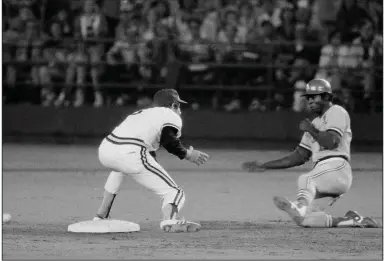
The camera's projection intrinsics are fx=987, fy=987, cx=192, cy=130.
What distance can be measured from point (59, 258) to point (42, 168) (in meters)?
7.72

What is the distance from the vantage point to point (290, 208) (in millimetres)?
8891

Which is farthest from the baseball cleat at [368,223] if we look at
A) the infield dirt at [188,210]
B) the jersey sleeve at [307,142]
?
the jersey sleeve at [307,142]

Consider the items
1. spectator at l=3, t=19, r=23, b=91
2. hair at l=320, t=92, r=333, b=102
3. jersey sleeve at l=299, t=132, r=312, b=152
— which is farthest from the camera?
spectator at l=3, t=19, r=23, b=91

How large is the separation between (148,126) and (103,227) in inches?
38.2

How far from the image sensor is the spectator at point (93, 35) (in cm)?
1880

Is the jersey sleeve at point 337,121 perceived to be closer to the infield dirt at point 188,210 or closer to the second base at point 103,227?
the infield dirt at point 188,210

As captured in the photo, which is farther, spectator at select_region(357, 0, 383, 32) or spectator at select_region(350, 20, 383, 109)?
spectator at select_region(357, 0, 383, 32)

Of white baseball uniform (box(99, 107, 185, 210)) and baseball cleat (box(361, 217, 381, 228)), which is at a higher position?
white baseball uniform (box(99, 107, 185, 210))

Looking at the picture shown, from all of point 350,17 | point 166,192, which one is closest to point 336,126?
point 166,192

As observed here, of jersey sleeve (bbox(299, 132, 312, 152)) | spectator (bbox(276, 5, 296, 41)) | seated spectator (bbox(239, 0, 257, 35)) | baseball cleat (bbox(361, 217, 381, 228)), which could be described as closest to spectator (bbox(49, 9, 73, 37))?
seated spectator (bbox(239, 0, 257, 35))

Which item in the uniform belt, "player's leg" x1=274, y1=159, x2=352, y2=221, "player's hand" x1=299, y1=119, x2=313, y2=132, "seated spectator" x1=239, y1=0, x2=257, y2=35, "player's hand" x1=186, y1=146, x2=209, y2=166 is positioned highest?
"seated spectator" x1=239, y1=0, x2=257, y2=35

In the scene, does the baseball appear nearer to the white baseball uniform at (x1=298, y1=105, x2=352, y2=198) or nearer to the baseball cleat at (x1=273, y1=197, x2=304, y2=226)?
the baseball cleat at (x1=273, y1=197, x2=304, y2=226)

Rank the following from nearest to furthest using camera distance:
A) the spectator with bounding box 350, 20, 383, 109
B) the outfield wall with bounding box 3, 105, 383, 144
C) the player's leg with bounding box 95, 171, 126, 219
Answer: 1. the player's leg with bounding box 95, 171, 126, 219
2. the spectator with bounding box 350, 20, 383, 109
3. the outfield wall with bounding box 3, 105, 383, 144

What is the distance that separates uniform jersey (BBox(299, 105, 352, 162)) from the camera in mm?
9133
